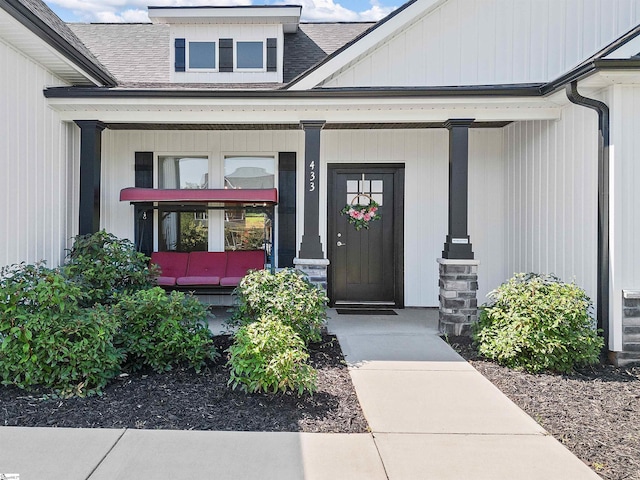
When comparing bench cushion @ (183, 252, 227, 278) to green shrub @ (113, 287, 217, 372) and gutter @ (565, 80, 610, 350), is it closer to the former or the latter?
green shrub @ (113, 287, 217, 372)

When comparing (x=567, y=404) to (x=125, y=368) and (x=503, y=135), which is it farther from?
(x=503, y=135)

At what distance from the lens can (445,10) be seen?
256 inches

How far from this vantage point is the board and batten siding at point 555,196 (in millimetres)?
5215

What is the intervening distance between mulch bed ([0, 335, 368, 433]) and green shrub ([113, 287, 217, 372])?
20cm

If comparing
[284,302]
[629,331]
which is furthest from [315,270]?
[629,331]

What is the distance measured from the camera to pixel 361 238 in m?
7.66

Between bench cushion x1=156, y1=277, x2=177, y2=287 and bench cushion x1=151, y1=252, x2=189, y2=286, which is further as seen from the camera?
bench cushion x1=151, y1=252, x2=189, y2=286

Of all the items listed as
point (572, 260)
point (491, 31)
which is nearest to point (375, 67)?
point (491, 31)

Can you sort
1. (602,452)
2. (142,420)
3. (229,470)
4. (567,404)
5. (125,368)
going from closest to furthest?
(229,470)
(602,452)
(142,420)
(567,404)
(125,368)

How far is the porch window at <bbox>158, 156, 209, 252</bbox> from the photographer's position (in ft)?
24.8

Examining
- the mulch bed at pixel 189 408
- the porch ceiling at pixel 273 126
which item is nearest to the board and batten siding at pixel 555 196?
the porch ceiling at pixel 273 126

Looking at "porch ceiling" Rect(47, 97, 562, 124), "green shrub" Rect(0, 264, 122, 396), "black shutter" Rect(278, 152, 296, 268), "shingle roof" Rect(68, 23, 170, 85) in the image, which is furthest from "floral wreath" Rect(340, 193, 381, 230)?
"green shrub" Rect(0, 264, 122, 396)

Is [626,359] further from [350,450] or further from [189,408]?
[189,408]

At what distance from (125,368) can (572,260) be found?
5144 millimetres
